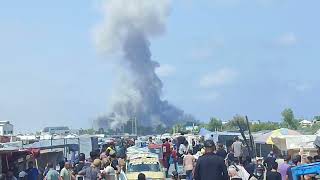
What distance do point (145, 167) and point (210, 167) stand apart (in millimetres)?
13442

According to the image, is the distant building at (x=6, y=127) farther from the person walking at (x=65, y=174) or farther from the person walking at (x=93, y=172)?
the person walking at (x=93, y=172)

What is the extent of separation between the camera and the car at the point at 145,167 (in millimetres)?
23531

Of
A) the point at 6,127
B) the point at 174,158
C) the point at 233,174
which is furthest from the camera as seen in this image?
the point at 6,127

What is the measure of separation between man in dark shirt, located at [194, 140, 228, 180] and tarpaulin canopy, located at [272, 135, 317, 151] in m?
15.7

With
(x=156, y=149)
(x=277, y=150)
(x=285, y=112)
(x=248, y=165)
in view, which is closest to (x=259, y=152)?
(x=277, y=150)

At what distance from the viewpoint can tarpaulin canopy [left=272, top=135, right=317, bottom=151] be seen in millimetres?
26141

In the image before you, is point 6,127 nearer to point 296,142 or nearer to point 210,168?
point 296,142

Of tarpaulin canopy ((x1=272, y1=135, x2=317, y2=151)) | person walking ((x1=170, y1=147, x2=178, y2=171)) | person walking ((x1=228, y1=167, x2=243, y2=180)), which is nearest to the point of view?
person walking ((x1=228, y1=167, x2=243, y2=180))

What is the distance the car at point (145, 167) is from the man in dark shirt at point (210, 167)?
41.9 feet

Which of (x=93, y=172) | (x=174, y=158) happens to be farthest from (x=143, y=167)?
(x=174, y=158)

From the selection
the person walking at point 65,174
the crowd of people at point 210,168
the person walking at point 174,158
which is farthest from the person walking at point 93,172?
the person walking at point 174,158


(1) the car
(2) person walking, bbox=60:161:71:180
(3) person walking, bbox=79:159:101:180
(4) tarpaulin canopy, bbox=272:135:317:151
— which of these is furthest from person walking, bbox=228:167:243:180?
(4) tarpaulin canopy, bbox=272:135:317:151

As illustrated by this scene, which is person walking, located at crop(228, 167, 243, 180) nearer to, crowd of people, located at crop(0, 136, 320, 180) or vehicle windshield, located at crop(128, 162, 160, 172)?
crowd of people, located at crop(0, 136, 320, 180)

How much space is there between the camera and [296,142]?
2741 centimetres
